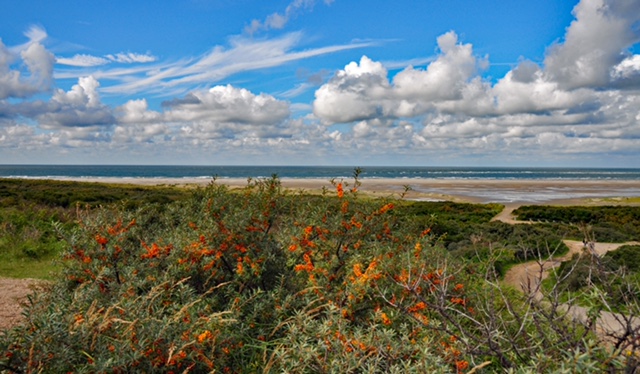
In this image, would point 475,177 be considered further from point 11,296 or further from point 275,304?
point 275,304

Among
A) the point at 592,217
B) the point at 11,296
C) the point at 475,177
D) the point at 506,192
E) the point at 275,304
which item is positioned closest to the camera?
the point at 275,304

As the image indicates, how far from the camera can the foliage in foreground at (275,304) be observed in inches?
96.1

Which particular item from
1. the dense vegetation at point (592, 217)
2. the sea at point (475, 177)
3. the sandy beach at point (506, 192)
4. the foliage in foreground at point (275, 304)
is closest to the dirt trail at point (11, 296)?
the foliage in foreground at point (275, 304)

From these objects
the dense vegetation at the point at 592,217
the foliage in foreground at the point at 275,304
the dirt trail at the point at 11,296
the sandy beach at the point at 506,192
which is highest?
the foliage in foreground at the point at 275,304

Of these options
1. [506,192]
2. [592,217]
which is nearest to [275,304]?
[592,217]

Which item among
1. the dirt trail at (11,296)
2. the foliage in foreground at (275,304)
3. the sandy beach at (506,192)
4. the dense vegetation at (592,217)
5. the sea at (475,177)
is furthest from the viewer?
the sea at (475,177)

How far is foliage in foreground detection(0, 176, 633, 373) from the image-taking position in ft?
8.01

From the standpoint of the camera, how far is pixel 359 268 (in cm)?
365

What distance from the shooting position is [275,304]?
3.78m

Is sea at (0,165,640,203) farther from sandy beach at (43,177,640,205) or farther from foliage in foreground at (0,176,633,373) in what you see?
foliage in foreground at (0,176,633,373)

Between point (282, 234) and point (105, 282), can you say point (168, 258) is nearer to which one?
point (105, 282)

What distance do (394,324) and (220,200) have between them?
2.53 m

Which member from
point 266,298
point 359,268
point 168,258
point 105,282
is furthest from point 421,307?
point 105,282

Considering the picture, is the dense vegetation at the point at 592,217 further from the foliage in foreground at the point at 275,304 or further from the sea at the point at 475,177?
the foliage in foreground at the point at 275,304
